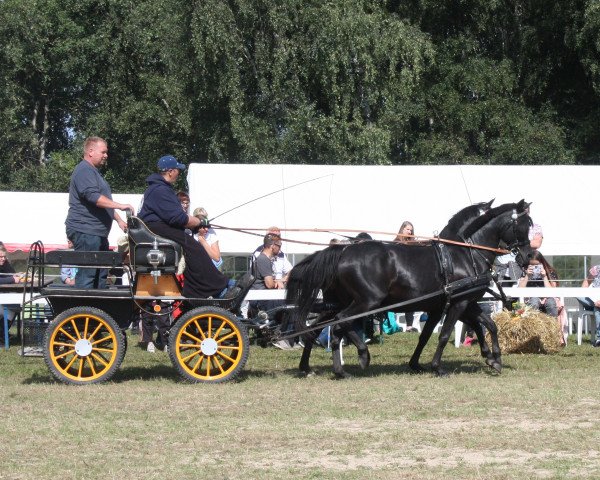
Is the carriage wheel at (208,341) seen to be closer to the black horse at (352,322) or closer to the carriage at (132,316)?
the carriage at (132,316)

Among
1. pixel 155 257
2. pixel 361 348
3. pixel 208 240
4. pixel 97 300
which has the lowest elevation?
pixel 361 348

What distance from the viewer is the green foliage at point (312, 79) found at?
91.9ft

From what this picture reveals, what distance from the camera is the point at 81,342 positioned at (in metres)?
10.4

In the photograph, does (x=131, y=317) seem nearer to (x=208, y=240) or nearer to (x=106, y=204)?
(x=106, y=204)

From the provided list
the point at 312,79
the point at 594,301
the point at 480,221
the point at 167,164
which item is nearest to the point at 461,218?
the point at 480,221

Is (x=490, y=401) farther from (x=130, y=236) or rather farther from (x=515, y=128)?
(x=515, y=128)

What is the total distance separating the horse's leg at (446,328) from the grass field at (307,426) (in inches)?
5.8

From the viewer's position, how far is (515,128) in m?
30.7

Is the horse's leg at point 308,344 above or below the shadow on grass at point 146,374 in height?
above

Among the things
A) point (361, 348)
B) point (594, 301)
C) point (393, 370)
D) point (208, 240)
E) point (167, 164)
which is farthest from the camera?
point (594, 301)

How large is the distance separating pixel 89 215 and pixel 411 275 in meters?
3.17

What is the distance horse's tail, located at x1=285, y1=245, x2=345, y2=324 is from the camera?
1102 cm

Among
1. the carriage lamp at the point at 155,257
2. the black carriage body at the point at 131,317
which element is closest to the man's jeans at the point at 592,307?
the black carriage body at the point at 131,317

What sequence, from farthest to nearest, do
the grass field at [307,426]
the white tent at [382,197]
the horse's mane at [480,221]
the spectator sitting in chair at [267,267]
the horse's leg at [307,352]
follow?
the white tent at [382,197] < the spectator sitting in chair at [267,267] < the horse's mane at [480,221] < the horse's leg at [307,352] < the grass field at [307,426]
